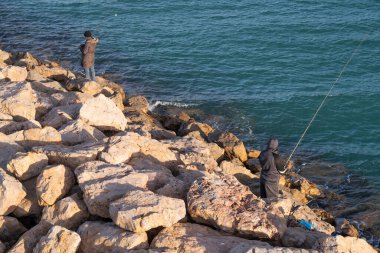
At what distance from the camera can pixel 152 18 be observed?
101 ft

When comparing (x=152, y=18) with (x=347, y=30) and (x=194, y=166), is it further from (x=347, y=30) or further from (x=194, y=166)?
(x=194, y=166)

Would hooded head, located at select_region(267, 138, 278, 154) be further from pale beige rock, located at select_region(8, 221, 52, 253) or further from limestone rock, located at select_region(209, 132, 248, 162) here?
pale beige rock, located at select_region(8, 221, 52, 253)

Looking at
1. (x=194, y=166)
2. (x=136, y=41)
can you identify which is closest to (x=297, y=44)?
(x=136, y=41)

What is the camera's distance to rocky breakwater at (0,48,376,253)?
8078mm

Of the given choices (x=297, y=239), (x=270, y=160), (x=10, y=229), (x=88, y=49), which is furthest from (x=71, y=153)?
(x=88, y=49)

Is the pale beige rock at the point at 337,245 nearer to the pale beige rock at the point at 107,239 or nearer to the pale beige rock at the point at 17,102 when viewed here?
the pale beige rock at the point at 107,239

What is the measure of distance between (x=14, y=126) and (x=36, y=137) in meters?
1.20

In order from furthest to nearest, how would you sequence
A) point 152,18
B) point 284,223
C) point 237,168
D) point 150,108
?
point 152,18 → point 150,108 → point 237,168 → point 284,223

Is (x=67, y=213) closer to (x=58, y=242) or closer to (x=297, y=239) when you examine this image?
(x=58, y=242)

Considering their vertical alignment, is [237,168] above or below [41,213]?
below

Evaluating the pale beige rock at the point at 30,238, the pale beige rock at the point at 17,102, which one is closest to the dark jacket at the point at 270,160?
the pale beige rock at the point at 30,238

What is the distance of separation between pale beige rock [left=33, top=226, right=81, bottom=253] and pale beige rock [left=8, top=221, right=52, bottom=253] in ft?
1.13

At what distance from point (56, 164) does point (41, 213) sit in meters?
1.15

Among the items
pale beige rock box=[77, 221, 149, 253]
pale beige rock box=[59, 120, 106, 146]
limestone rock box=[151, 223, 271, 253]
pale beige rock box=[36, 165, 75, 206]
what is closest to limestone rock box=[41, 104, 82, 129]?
pale beige rock box=[59, 120, 106, 146]
